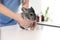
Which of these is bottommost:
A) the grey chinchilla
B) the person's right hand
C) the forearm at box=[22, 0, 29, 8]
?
the person's right hand

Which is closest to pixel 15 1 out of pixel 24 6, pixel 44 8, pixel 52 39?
pixel 24 6

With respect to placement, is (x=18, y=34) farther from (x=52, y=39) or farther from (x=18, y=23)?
(x=52, y=39)

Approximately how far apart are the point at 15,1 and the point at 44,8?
232 millimetres

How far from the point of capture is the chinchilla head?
35.8 inches

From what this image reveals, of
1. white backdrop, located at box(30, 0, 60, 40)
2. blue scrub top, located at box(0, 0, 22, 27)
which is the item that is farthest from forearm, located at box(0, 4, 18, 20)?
white backdrop, located at box(30, 0, 60, 40)

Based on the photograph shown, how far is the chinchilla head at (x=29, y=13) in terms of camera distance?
909 millimetres

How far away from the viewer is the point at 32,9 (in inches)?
36.7

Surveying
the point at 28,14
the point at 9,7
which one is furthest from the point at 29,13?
the point at 9,7

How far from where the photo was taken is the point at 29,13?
917mm

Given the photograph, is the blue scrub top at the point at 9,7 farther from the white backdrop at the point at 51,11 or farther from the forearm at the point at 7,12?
the white backdrop at the point at 51,11

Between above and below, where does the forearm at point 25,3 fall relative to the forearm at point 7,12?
above

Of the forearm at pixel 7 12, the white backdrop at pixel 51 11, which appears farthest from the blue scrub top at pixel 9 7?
the white backdrop at pixel 51 11

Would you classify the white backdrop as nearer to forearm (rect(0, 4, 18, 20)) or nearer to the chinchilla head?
the chinchilla head

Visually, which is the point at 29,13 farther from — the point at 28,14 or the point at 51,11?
the point at 51,11
